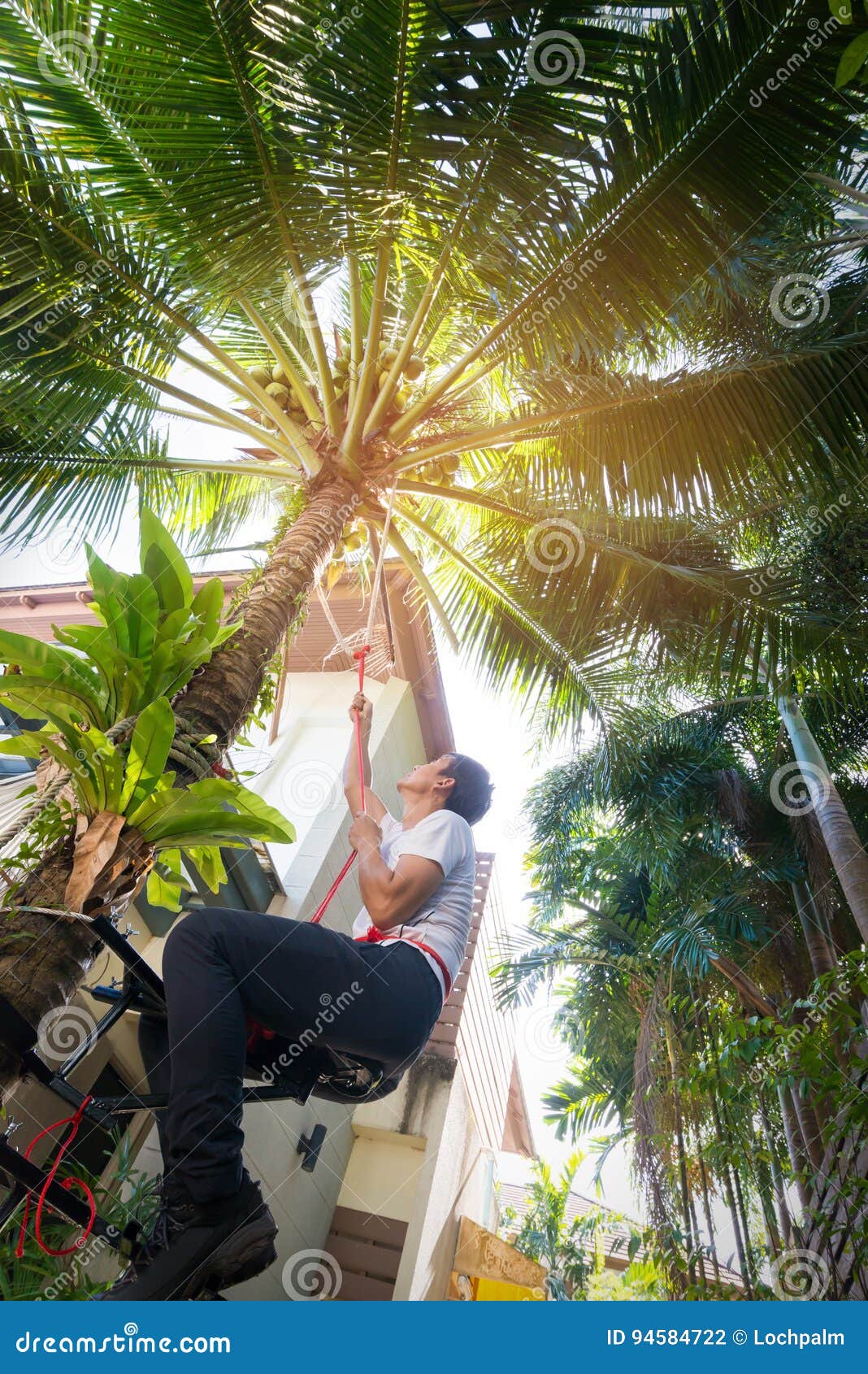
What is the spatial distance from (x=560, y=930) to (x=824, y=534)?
21.7ft

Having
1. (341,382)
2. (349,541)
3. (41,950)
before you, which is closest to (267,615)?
(41,950)

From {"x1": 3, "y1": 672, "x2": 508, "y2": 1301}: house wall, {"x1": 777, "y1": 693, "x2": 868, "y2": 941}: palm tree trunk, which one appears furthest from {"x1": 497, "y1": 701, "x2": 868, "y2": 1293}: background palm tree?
{"x1": 3, "y1": 672, "x2": 508, "y2": 1301}: house wall

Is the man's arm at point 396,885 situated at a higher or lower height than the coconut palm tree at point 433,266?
lower

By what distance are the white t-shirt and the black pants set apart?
0.38 feet

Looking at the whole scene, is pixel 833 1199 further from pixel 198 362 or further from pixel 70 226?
pixel 70 226

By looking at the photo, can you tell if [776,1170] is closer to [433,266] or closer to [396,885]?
[396,885]

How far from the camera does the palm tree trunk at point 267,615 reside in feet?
9.02

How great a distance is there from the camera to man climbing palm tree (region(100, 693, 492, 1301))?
5.43ft

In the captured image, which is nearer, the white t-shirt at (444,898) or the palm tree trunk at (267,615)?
the white t-shirt at (444,898)

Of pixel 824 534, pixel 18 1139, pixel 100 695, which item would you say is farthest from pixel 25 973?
pixel 824 534

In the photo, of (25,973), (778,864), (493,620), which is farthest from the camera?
(778,864)

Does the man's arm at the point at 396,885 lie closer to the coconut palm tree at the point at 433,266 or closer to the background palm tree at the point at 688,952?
the coconut palm tree at the point at 433,266

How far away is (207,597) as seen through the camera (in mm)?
2703

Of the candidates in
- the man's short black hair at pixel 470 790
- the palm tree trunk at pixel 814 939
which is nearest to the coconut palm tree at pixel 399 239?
the man's short black hair at pixel 470 790
